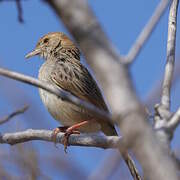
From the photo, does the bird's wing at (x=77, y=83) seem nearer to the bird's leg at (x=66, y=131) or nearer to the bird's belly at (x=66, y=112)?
the bird's belly at (x=66, y=112)

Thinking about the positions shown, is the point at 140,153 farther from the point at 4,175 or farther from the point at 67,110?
the point at 67,110

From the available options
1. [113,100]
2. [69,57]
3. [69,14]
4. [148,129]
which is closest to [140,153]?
Result: [148,129]

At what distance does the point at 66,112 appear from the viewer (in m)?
7.10

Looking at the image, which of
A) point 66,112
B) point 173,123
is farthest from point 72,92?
point 173,123

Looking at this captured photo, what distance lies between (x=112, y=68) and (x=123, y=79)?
0.22ft

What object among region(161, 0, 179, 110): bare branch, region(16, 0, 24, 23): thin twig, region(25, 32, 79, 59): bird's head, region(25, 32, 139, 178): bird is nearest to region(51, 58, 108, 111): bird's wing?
region(25, 32, 139, 178): bird

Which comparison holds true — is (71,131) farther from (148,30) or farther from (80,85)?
(148,30)

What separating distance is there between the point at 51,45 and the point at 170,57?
4349 mm

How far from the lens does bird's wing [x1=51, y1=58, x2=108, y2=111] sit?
7.27m

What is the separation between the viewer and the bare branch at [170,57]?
3.88 meters

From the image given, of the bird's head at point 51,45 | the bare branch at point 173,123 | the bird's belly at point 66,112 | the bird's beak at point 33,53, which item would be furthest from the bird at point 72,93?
the bare branch at point 173,123

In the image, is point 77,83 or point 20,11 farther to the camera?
point 77,83

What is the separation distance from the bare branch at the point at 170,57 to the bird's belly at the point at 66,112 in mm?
2446

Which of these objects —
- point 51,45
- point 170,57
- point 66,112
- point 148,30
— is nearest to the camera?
point 148,30
